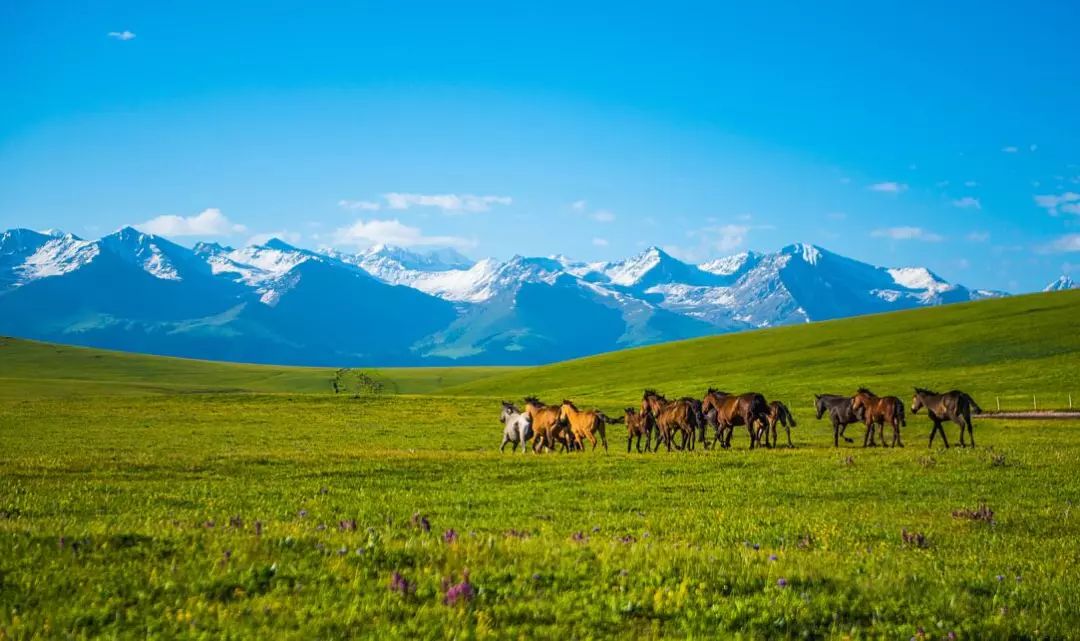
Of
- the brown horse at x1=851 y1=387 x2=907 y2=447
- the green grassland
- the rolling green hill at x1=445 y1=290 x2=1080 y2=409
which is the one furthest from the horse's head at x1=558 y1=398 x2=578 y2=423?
the rolling green hill at x1=445 y1=290 x2=1080 y2=409

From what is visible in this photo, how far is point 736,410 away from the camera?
34.2 meters

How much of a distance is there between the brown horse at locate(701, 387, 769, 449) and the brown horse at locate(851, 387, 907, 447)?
17.9 ft

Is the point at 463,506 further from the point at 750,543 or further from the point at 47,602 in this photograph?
the point at 47,602

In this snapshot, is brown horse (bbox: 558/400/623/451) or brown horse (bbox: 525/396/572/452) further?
brown horse (bbox: 558/400/623/451)

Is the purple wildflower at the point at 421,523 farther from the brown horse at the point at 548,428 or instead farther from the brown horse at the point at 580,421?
the brown horse at the point at 580,421

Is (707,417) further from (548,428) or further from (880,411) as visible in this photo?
(880,411)

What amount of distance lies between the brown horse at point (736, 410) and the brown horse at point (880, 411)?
214 inches

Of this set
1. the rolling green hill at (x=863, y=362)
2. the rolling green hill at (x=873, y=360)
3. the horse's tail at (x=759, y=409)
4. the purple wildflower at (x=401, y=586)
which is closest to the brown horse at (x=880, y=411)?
the horse's tail at (x=759, y=409)

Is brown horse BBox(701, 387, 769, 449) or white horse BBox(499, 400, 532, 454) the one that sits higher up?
brown horse BBox(701, 387, 769, 449)

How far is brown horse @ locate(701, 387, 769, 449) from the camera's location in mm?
33531

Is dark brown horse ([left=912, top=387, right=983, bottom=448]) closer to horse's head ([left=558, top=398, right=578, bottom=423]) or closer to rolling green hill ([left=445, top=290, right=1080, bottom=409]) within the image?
horse's head ([left=558, top=398, right=578, bottom=423])

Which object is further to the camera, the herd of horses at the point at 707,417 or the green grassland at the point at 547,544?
the herd of horses at the point at 707,417

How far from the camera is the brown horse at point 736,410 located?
33.5 m

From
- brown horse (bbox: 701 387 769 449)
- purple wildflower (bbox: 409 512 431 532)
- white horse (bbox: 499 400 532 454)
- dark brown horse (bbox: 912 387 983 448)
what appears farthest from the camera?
white horse (bbox: 499 400 532 454)
